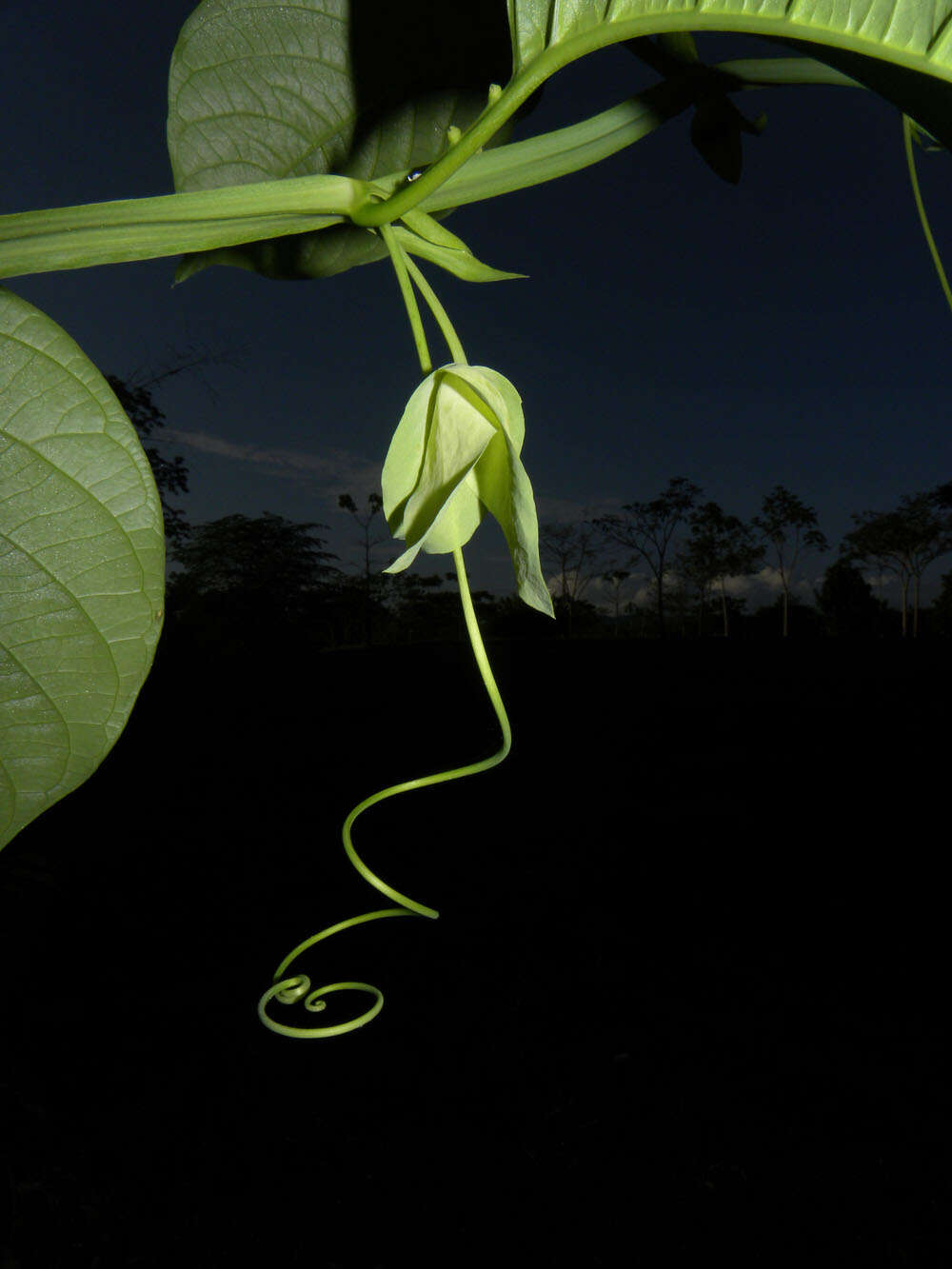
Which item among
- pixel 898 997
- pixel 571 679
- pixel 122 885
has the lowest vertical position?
pixel 898 997

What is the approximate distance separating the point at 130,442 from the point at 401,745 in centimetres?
396

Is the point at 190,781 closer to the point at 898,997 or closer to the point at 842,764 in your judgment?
the point at 898,997

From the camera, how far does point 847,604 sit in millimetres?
14039

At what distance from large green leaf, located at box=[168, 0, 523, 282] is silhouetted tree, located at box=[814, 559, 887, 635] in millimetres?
14518

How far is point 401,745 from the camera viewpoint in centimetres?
406

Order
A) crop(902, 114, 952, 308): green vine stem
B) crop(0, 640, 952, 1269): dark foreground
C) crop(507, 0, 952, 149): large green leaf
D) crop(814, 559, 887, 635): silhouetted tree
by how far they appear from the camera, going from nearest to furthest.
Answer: crop(507, 0, 952, 149): large green leaf, crop(902, 114, 952, 308): green vine stem, crop(0, 640, 952, 1269): dark foreground, crop(814, 559, 887, 635): silhouetted tree

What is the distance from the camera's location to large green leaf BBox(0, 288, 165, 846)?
0.48 feet

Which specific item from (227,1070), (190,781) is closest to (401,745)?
(190,781)

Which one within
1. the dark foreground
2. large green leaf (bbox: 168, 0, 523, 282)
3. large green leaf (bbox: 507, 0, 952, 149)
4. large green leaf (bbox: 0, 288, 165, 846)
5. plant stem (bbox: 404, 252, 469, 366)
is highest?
large green leaf (bbox: 168, 0, 523, 282)

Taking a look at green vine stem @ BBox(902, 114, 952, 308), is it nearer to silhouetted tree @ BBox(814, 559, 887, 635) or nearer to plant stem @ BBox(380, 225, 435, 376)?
plant stem @ BBox(380, 225, 435, 376)

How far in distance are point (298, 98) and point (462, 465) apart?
4.8 inches

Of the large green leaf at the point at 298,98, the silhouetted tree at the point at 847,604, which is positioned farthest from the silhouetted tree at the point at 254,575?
the silhouetted tree at the point at 847,604

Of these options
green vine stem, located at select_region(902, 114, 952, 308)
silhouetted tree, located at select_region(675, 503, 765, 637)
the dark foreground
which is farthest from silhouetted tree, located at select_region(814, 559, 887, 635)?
green vine stem, located at select_region(902, 114, 952, 308)

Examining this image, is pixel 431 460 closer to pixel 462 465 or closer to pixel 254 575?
pixel 462 465
